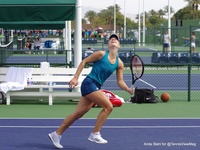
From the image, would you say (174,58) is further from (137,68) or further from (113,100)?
(137,68)

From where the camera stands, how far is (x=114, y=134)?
11.6 metres

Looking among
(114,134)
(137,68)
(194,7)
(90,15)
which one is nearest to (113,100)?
(114,134)

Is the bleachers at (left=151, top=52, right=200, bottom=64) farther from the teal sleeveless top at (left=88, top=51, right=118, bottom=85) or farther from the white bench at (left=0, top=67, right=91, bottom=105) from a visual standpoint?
the teal sleeveless top at (left=88, top=51, right=118, bottom=85)

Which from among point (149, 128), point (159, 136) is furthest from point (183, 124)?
point (159, 136)

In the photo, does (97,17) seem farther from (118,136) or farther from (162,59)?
(118,136)

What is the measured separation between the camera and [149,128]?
1238 centimetres

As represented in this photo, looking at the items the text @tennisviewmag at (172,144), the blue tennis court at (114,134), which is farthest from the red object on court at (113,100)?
the text @tennisviewmag at (172,144)

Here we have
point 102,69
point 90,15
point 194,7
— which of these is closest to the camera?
point 102,69

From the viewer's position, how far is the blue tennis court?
10.2 m

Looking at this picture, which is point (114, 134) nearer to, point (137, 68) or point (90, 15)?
point (137, 68)

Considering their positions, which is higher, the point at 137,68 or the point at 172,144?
the point at 137,68

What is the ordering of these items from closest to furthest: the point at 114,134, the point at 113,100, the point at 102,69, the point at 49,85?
the point at 102,69
the point at 114,134
the point at 113,100
the point at 49,85

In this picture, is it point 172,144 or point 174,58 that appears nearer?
point 172,144

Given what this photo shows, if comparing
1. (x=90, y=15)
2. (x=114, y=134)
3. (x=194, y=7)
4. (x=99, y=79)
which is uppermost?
(x=194, y=7)
